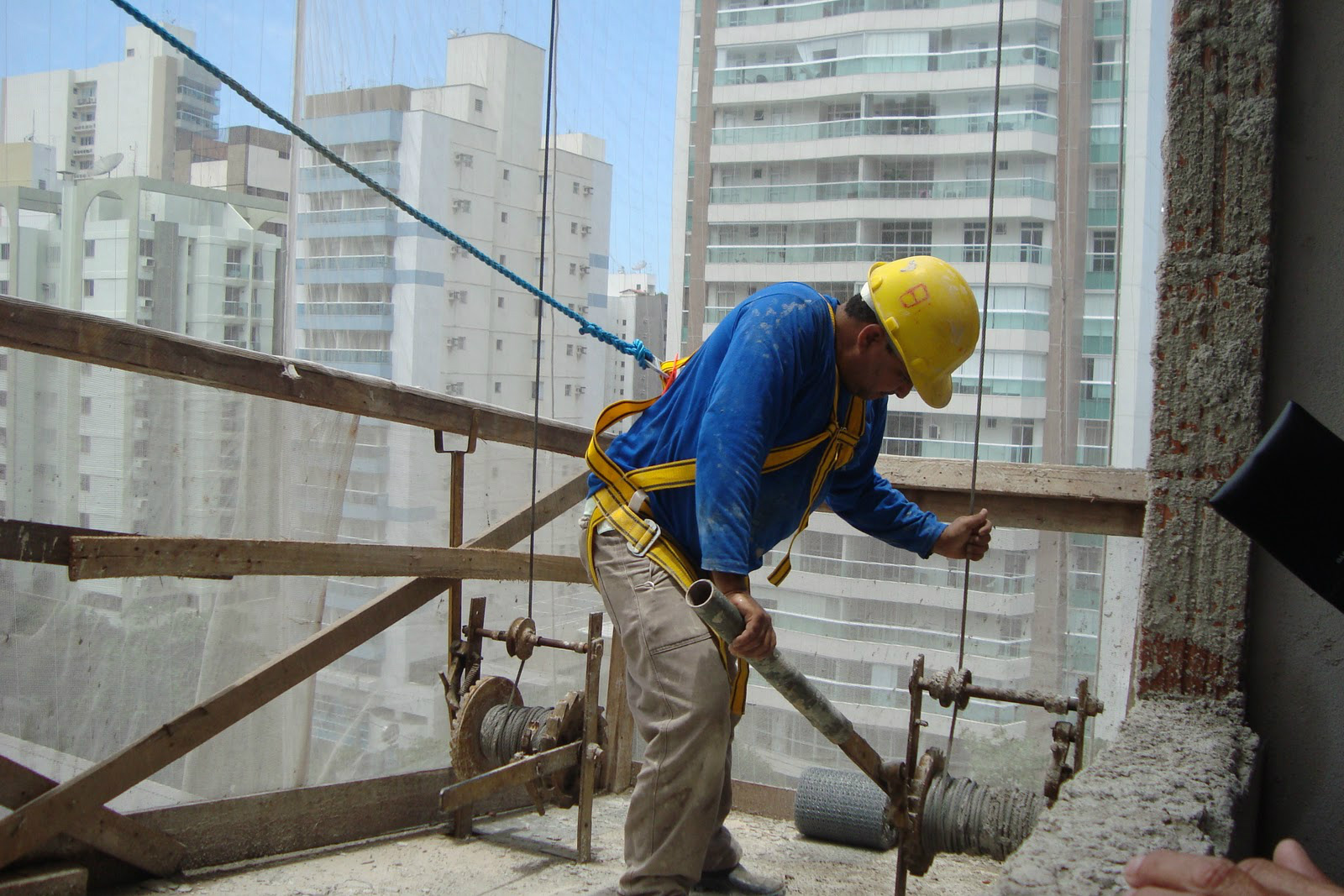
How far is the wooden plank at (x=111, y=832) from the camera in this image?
254 cm

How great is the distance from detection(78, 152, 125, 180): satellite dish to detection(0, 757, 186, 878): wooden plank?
110 inches

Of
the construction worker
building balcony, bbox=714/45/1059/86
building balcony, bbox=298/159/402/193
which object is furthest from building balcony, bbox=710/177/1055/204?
the construction worker

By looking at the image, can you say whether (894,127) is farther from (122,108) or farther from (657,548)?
(657,548)

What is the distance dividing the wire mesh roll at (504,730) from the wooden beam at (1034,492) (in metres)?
1.45

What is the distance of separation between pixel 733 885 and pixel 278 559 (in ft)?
5.03

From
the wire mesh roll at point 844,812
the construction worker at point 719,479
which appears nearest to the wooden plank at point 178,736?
the construction worker at point 719,479

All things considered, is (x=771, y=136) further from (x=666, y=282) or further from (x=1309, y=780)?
(x=1309, y=780)

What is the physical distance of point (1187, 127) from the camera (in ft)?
6.46

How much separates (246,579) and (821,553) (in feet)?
9.48

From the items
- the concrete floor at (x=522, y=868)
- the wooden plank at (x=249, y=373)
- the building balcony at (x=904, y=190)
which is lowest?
the concrete floor at (x=522, y=868)

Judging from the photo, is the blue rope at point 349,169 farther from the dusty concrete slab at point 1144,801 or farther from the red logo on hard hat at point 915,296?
the dusty concrete slab at point 1144,801

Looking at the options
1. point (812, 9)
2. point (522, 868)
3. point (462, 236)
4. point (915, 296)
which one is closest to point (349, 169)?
point (915, 296)

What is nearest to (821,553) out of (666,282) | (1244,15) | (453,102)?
(666,282)

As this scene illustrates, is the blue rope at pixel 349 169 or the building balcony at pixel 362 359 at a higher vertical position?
the blue rope at pixel 349 169
